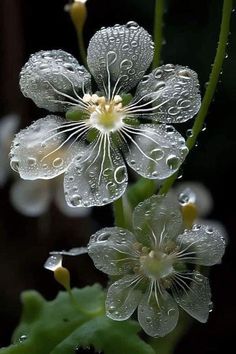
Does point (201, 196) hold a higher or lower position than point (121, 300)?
lower

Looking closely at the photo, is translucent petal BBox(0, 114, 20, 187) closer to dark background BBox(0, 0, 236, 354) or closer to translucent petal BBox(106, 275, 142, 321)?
dark background BBox(0, 0, 236, 354)

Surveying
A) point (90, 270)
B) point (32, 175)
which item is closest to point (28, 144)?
point (32, 175)

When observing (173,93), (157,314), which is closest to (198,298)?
(157,314)

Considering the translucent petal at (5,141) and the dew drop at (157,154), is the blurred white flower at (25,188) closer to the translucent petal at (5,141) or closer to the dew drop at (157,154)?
the translucent petal at (5,141)

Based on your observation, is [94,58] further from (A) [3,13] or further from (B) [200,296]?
(A) [3,13]

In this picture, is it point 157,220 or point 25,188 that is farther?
point 25,188

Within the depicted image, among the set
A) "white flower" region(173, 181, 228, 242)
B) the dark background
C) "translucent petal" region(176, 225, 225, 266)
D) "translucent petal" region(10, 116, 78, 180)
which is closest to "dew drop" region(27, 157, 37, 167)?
"translucent petal" region(10, 116, 78, 180)

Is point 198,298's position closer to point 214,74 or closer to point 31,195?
point 214,74
